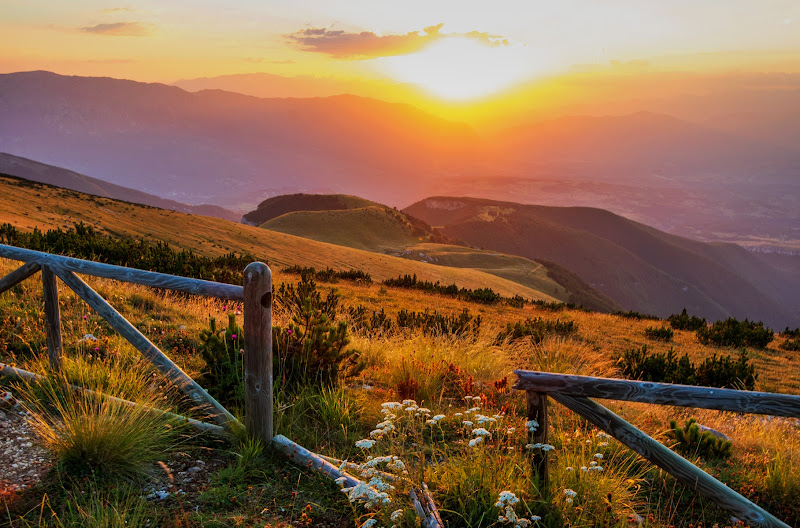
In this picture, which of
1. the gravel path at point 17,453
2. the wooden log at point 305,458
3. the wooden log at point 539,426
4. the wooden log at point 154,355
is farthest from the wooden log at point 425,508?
the gravel path at point 17,453

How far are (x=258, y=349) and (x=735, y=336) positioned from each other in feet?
59.7

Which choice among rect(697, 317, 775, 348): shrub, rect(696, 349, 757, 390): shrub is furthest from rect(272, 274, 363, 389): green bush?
rect(697, 317, 775, 348): shrub

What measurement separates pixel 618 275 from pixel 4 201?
16673 cm

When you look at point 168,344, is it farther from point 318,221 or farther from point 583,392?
point 318,221

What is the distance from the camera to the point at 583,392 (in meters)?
3.04

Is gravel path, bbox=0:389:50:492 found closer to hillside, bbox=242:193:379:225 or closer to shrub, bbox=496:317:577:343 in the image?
shrub, bbox=496:317:577:343

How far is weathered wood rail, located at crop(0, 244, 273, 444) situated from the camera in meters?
3.79

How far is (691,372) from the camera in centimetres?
1129

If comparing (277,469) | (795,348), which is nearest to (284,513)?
(277,469)

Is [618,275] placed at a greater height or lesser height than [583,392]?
lesser

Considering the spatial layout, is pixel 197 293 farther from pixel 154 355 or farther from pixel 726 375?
pixel 726 375

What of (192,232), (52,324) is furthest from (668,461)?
(192,232)

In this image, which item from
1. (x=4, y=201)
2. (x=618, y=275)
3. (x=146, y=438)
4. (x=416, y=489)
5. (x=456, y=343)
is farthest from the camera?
(x=618, y=275)

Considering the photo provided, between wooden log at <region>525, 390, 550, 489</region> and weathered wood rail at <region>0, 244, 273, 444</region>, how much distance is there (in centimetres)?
202
